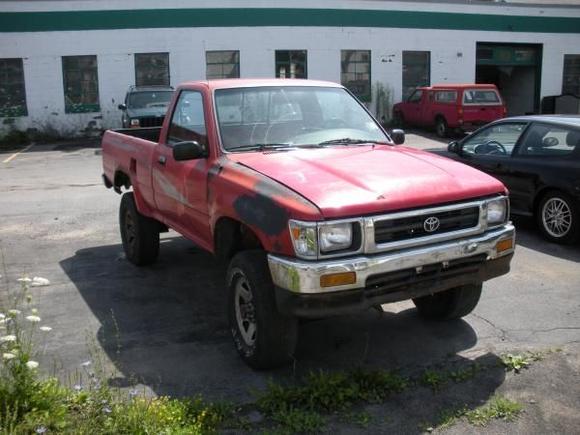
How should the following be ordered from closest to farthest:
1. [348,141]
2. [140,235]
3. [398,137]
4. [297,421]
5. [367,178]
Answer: [297,421] → [367,178] → [348,141] → [398,137] → [140,235]

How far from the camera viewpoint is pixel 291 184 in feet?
13.8

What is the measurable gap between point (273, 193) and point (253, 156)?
806mm

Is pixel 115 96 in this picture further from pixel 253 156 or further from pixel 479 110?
pixel 253 156

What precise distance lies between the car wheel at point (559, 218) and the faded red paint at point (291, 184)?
10.3 feet

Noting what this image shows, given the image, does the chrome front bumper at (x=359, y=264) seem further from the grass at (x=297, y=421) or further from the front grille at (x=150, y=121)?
the front grille at (x=150, y=121)

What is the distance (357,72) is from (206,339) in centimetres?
2350

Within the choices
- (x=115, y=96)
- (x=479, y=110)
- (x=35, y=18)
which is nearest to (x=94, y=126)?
(x=115, y=96)

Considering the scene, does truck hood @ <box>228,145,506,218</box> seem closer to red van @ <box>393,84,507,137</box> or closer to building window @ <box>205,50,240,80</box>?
red van @ <box>393,84,507,137</box>

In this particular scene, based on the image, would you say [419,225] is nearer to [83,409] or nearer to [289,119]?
[289,119]

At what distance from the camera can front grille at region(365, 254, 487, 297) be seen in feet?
13.0

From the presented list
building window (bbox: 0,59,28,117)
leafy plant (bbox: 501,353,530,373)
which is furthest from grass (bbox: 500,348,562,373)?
building window (bbox: 0,59,28,117)

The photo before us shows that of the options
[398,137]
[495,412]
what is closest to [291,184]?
[495,412]

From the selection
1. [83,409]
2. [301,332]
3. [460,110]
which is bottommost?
[301,332]

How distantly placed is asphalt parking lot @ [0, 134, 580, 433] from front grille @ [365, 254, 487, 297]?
2.24 ft
